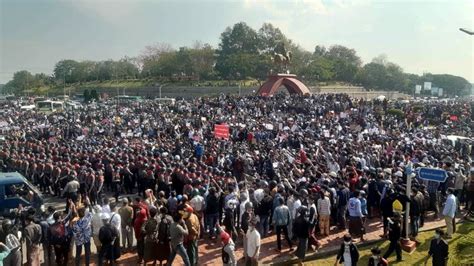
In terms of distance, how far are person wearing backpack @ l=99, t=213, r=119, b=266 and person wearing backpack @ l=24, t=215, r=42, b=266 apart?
125 centimetres

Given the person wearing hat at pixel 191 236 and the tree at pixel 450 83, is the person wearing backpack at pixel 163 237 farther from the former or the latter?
the tree at pixel 450 83

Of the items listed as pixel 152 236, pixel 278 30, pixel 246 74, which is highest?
pixel 278 30

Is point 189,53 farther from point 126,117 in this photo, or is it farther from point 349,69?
point 126,117

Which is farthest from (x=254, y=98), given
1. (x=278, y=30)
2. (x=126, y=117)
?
(x=278, y=30)

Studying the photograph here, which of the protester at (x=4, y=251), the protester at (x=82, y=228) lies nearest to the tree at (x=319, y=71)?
the protester at (x=82, y=228)

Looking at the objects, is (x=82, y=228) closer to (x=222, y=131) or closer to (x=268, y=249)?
(x=268, y=249)

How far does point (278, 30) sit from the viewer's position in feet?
261

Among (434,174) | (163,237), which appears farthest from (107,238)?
(434,174)

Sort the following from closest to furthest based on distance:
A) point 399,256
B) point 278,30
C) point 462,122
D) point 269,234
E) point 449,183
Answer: point 399,256 < point 269,234 < point 449,183 < point 462,122 < point 278,30

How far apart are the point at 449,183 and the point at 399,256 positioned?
5.37 meters

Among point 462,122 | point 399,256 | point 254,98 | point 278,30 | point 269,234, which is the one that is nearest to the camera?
point 399,256

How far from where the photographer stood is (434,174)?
34.4 feet

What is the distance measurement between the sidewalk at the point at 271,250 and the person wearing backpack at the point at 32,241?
1.89 metres

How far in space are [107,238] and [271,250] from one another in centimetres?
410
